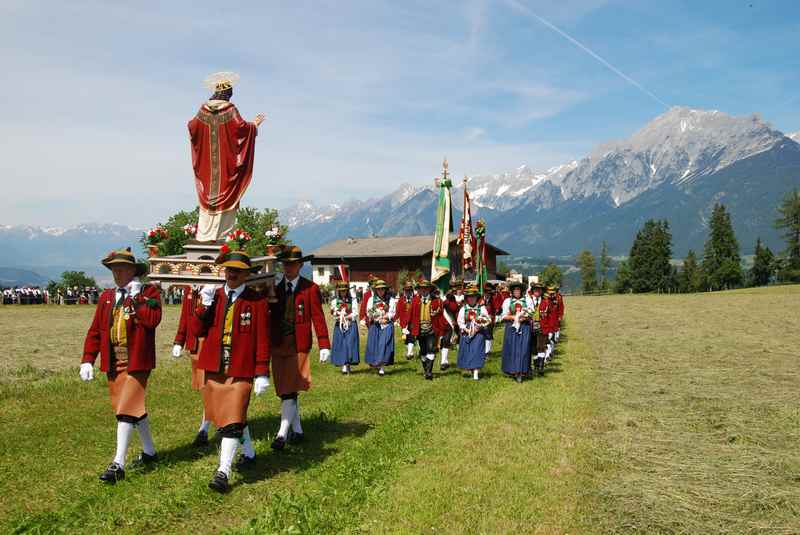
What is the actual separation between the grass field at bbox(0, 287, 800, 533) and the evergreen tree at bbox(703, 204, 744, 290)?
94.4 m

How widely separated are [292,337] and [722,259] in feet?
353

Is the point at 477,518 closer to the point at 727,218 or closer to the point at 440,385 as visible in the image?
the point at 440,385

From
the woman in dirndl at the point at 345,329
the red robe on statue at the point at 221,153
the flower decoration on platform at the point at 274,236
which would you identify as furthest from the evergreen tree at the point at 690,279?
the flower decoration on platform at the point at 274,236

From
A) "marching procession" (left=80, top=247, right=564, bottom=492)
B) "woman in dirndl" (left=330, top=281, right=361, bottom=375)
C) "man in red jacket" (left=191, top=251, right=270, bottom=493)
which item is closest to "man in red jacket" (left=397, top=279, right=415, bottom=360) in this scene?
"woman in dirndl" (left=330, top=281, right=361, bottom=375)

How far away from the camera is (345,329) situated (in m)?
16.1

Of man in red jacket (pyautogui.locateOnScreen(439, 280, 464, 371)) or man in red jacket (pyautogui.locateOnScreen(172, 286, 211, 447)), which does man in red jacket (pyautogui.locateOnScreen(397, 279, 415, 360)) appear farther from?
man in red jacket (pyautogui.locateOnScreen(172, 286, 211, 447))

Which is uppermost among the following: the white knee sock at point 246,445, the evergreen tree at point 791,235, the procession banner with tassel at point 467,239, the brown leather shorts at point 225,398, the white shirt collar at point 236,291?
the evergreen tree at point 791,235

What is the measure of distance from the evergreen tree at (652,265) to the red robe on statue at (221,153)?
102364 millimetres

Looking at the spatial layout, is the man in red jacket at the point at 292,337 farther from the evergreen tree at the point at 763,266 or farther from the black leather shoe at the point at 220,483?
the evergreen tree at the point at 763,266

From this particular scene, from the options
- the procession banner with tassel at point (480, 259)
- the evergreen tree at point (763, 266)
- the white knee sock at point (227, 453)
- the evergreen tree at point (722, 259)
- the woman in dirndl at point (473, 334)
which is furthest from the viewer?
the evergreen tree at point (722, 259)

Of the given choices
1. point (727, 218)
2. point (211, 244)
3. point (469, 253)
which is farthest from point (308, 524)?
point (727, 218)

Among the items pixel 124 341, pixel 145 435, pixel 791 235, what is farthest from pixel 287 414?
pixel 791 235

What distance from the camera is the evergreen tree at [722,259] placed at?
331 feet

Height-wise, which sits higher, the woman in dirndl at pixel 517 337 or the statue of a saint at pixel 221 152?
the statue of a saint at pixel 221 152
